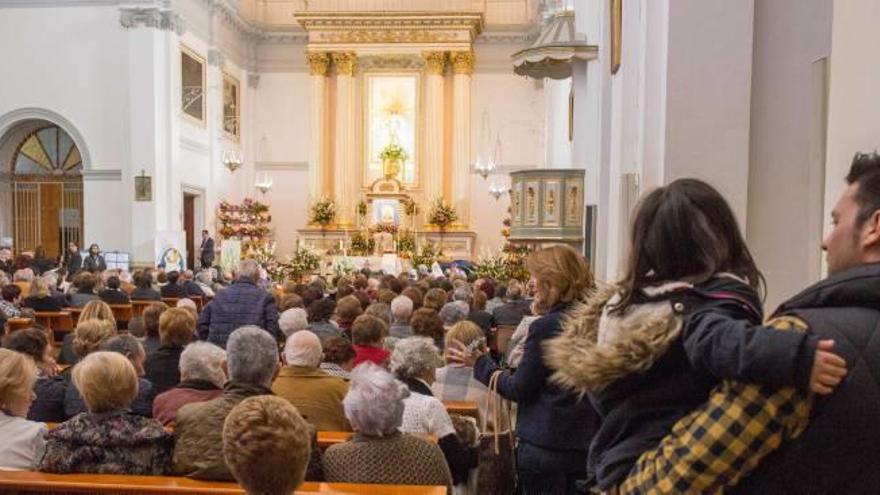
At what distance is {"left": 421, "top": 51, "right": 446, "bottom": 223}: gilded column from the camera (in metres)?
22.9

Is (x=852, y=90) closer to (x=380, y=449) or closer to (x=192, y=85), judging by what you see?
→ (x=380, y=449)

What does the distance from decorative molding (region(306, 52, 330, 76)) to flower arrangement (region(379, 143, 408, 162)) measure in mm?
2741

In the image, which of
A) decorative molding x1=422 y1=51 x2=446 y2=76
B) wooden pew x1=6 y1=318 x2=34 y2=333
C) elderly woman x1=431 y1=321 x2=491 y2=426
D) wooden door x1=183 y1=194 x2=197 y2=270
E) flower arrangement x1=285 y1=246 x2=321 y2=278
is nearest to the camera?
elderly woman x1=431 y1=321 x2=491 y2=426

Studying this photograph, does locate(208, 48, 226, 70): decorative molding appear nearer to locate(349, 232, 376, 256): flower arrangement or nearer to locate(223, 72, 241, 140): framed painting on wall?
locate(223, 72, 241, 140): framed painting on wall

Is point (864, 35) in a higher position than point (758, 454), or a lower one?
higher

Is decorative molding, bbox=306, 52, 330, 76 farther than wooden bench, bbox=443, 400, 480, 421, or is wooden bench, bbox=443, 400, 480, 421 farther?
decorative molding, bbox=306, 52, 330, 76

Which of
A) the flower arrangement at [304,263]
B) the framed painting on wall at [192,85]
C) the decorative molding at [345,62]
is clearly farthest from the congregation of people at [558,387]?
the decorative molding at [345,62]

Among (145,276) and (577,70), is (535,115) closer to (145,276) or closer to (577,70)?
(577,70)

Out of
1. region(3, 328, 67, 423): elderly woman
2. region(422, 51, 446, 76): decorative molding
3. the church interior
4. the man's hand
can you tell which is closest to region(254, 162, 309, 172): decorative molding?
the church interior

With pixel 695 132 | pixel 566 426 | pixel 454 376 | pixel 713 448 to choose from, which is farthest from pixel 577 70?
pixel 713 448

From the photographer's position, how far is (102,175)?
1747cm

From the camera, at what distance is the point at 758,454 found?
1.58 metres

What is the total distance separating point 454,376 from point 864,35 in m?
2.97

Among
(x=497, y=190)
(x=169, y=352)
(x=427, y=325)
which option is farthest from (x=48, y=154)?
(x=427, y=325)
